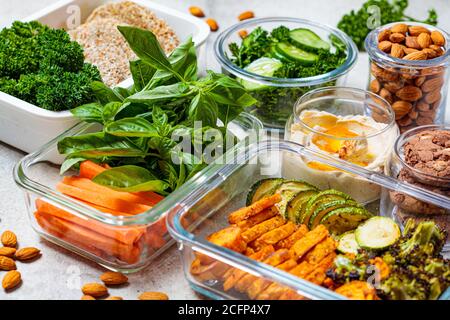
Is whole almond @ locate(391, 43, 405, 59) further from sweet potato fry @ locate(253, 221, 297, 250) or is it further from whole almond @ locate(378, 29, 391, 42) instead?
sweet potato fry @ locate(253, 221, 297, 250)

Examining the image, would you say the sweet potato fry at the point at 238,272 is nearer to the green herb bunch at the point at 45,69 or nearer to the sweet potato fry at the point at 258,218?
the sweet potato fry at the point at 258,218

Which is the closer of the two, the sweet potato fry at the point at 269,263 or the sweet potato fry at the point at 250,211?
the sweet potato fry at the point at 269,263

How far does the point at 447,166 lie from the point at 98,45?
1.25 meters

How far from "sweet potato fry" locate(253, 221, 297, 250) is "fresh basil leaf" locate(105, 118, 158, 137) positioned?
42 centimetres

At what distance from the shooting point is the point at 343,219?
1.91 m

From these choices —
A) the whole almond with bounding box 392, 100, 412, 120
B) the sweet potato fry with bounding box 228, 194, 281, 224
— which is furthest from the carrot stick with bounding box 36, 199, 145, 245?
the whole almond with bounding box 392, 100, 412, 120

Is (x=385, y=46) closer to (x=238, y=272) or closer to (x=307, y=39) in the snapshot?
(x=307, y=39)

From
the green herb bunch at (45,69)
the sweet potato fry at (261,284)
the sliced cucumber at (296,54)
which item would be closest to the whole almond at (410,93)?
the sliced cucumber at (296,54)

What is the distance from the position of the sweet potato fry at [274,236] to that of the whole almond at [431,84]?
0.76 metres

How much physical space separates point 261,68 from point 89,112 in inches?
27.0

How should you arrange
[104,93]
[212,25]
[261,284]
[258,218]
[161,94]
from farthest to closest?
[212,25] < [104,93] < [161,94] < [258,218] < [261,284]

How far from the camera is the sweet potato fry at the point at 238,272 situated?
171 centimetres

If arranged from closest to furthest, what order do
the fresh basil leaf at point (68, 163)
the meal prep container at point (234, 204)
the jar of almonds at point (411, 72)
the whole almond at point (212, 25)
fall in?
1. the meal prep container at point (234, 204)
2. the fresh basil leaf at point (68, 163)
3. the jar of almonds at point (411, 72)
4. the whole almond at point (212, 25)

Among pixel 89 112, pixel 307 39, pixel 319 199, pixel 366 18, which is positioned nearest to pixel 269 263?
pixel 319 199
